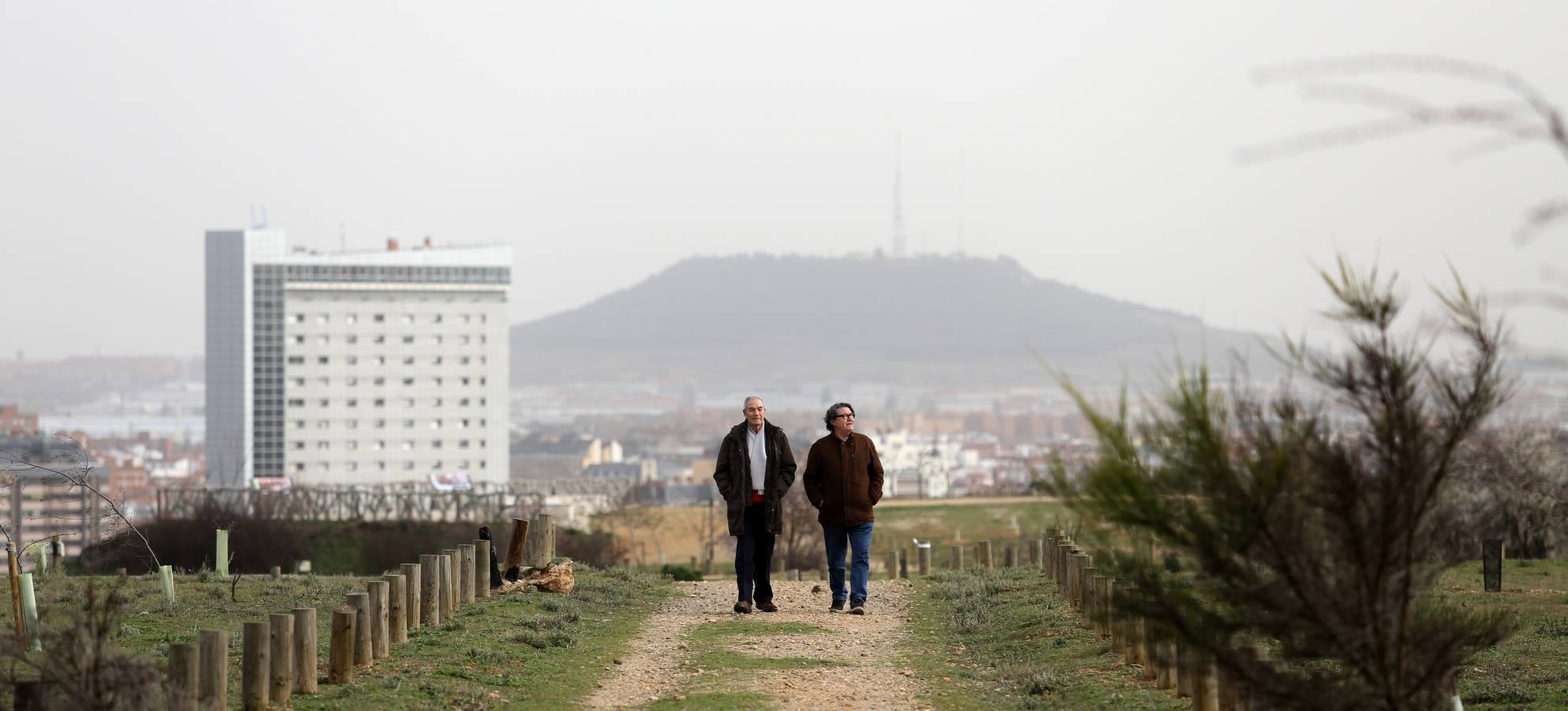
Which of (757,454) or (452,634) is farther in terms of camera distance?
(757,454)

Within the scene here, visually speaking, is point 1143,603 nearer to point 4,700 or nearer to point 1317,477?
point 1317,477

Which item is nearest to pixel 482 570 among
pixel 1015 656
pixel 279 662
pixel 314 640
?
pixel 1015 656

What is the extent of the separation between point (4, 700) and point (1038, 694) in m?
7.05

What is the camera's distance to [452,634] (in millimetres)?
14195

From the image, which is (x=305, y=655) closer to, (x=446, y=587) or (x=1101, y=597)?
(x=446, y=587)

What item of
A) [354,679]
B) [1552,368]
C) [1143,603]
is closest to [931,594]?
[354,679]

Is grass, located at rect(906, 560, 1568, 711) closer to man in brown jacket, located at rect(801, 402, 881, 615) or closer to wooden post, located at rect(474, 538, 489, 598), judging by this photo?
man in brown jacket, located at rect(801, 402, 881, 615)

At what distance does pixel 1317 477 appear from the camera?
7637 millimetres

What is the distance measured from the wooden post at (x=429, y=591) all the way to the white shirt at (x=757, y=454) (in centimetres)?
323

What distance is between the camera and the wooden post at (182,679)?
370 inches

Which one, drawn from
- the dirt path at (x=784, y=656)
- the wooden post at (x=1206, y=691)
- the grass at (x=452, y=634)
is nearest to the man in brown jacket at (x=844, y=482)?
the dirt path at (x=784, y=656)

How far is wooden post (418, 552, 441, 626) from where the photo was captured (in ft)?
48.1

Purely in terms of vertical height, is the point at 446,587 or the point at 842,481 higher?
the point at 842,481

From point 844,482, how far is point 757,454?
0.90 meters
